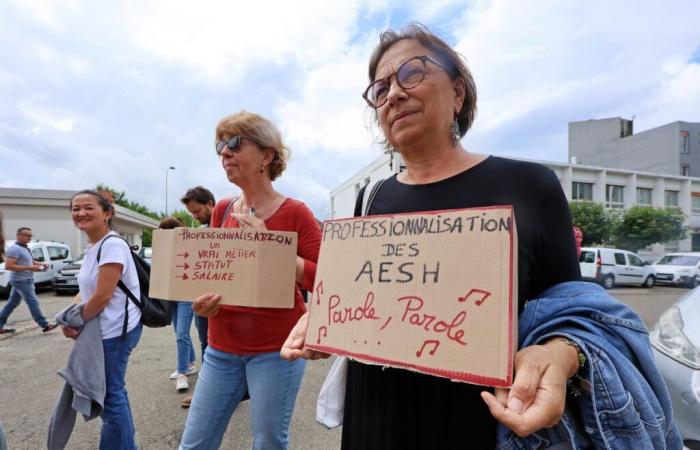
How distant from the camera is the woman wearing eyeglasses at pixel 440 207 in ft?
3.21

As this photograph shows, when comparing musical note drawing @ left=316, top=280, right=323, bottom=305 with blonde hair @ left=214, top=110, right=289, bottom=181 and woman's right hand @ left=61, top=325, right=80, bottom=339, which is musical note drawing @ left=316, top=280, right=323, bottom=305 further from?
woman's right hand @ left=61, top=325, right=80, bottom=339

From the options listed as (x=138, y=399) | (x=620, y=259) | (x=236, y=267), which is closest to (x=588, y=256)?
(x=620, y=259)

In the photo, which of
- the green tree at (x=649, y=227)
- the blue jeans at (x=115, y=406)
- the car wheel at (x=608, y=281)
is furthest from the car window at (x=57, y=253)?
the green tree at (x=649, y=227)

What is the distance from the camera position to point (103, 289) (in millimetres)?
2377

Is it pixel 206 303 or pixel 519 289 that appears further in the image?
pixel 206 303

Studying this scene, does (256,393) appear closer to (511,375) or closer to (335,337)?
(335,337)

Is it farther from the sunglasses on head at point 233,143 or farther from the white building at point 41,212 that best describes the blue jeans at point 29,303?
the white building at point 41,212

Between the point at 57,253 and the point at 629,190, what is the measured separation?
40.7m

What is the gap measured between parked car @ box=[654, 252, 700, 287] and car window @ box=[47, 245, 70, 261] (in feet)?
80.5

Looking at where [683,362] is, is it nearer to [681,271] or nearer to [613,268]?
[613,268]

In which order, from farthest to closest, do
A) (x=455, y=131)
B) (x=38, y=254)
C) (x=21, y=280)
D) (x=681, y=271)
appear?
(x=681, y=271)
(x=38, y=254)
(x=21, y=280)
(x=455, y=131)

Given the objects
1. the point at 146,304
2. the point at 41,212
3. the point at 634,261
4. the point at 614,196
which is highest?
the point at 614,196

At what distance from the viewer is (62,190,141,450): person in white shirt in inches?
92.2

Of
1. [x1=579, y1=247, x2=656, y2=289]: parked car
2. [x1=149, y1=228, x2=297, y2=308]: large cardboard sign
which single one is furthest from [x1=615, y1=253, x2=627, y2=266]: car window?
[x1=149, y1=228, x2=297, y2=308]: large cardboard sign
